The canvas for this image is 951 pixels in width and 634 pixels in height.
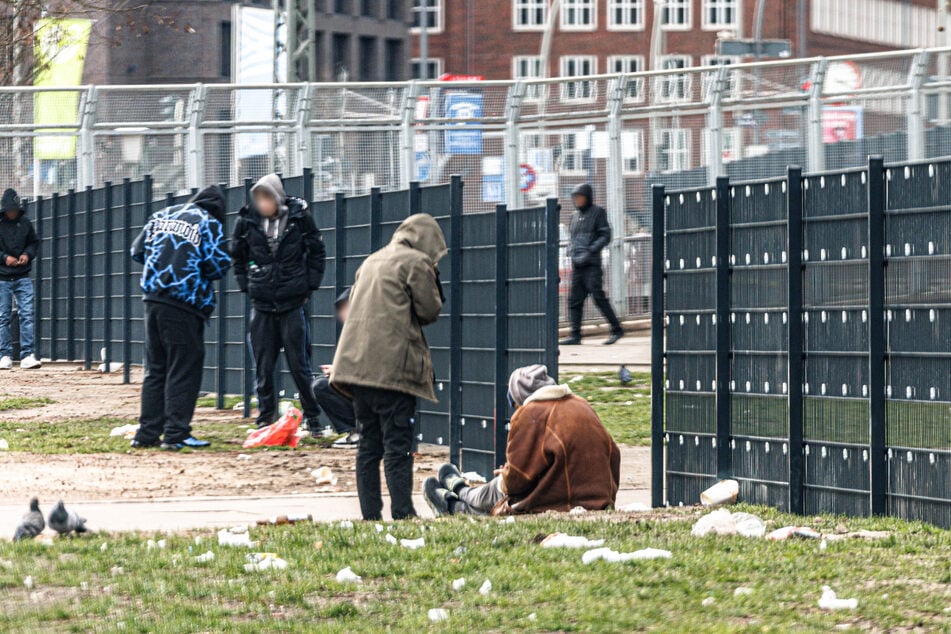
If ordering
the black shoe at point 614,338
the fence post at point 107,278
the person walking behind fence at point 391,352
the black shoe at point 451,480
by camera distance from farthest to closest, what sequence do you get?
the black shoe at point 614,338 < the fence post at point 107,278 < the black shoe at point 451,480 < the person walking behind fence at point 391,352

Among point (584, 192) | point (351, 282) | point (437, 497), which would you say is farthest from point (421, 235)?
point (584, 192)

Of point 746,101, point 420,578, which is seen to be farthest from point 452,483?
point 746,101

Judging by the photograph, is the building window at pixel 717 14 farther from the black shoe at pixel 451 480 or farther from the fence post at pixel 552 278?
the black shoe at pixel 451 480

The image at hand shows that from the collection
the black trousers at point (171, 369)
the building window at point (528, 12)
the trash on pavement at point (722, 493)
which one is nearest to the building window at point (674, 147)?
the black trousers at point (171, 369)

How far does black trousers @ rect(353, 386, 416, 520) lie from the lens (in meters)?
9.30

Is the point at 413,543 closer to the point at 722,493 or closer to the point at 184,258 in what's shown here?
the point at 722,493

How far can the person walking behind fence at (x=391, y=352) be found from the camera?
30.2 feet

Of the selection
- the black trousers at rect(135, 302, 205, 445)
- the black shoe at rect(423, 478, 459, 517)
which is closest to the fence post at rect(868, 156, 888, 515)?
the black shoe at rect(423, 478, 459, 517)

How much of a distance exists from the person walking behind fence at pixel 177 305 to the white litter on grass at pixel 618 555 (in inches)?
245

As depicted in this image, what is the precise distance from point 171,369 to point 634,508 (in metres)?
4.47

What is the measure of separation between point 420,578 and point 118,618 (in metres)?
1.17

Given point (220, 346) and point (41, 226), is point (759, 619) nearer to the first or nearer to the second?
point (220, 346)

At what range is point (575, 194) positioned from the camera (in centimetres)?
2095

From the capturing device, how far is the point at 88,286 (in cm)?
2041
